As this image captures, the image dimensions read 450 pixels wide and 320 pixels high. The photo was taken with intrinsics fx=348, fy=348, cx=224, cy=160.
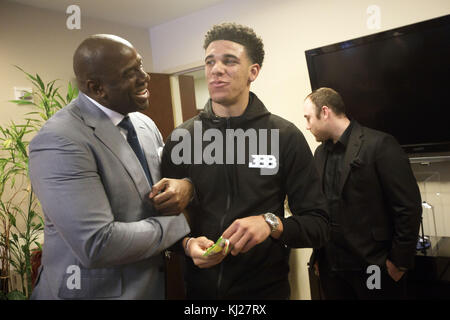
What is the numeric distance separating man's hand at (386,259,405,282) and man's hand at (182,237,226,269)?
1.38m

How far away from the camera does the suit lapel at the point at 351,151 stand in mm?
2041

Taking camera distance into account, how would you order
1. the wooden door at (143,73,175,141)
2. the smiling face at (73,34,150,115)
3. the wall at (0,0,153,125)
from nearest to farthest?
the smiling face at (73,34,150,115) → the wall at (0,0,153,125) → the wooden door at (143,73,175,141)

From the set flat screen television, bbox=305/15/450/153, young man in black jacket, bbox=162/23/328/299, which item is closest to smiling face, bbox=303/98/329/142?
flat screen television, bbox=305/15/450/153

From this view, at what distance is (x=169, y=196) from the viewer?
3.40ft

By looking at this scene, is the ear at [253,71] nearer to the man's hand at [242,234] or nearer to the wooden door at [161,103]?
the man's hand at [242,234]

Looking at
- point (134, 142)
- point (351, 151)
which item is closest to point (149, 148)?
point (134, 142)

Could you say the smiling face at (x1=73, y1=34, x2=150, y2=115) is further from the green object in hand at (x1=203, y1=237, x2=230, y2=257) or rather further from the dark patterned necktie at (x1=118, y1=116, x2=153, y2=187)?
the green object in hand at (x1=203, y1=237, x2=230, y2=257)

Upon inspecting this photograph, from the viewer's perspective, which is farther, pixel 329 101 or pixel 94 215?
pixel 329 101

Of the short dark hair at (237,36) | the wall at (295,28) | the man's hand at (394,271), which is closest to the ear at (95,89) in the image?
the short dark hair at (237,36)

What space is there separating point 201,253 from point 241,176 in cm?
31

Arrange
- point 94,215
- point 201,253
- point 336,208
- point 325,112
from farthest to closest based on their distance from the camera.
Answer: point 325,112 < point 336,208 < point 201,253 < point 94,215

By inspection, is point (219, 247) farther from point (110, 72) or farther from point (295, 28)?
point (295, 28)

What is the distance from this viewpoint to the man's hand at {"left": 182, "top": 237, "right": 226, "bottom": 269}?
39.1 inches
